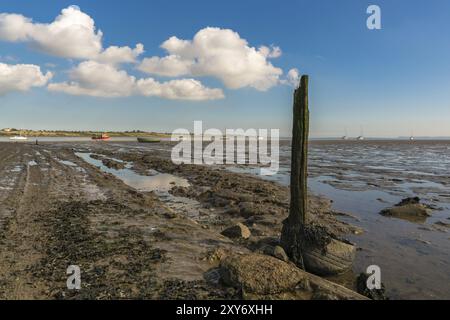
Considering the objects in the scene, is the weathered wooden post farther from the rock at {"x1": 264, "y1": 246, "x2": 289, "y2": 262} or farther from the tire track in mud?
the tire track in mud

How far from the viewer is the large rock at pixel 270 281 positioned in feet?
20.2

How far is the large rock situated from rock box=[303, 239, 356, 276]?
1.16 metres

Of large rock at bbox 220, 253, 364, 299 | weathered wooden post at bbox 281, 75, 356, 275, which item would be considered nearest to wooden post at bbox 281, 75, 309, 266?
weathered wooden post at bbox 281, 75, 356, 275

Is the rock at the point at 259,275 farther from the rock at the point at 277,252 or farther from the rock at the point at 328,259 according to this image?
the rock at the point at 328,259

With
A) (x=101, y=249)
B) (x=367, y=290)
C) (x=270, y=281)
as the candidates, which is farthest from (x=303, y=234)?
(x=101, y=249)

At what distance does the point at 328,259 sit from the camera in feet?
26.0

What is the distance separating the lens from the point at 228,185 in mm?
20000

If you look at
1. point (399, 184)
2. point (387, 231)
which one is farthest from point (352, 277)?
point (399, 184)

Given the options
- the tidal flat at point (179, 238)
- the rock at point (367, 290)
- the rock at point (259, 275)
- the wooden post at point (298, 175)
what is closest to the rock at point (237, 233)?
the tidal flat at point (179, 238)

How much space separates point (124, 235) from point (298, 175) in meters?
5.11

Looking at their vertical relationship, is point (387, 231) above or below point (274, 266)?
below

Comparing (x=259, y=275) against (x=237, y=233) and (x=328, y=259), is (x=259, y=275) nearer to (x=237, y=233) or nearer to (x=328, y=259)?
(x=328, y=259)
